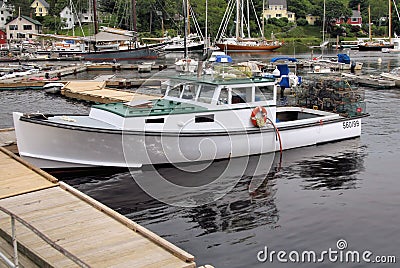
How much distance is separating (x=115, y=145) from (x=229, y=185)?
4.27m

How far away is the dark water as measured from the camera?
1366cm

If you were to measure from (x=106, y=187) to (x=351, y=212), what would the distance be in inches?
318

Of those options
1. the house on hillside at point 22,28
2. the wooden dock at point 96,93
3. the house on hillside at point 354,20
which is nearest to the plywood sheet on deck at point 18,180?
the wooden dock at point 96,93

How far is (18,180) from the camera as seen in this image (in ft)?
49.5

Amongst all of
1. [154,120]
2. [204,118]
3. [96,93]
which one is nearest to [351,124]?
[204,118]

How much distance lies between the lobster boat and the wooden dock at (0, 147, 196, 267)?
353 cm

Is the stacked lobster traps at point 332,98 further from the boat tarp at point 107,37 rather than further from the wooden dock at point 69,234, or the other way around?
the boat tarp at point 107,37

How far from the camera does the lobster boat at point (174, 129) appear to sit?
59.8 feet

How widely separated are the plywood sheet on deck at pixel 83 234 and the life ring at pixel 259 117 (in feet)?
28.8

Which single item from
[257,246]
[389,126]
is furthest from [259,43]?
[257,246]

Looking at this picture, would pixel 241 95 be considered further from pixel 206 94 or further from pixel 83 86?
pixel 83 86

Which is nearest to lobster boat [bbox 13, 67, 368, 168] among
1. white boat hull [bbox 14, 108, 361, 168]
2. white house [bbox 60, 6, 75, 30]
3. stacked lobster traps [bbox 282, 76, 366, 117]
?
white boat hull [bbox 14, 108, 361, 168]

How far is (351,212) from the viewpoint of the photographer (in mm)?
15914

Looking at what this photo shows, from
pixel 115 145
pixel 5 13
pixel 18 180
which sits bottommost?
pixel 18 180
